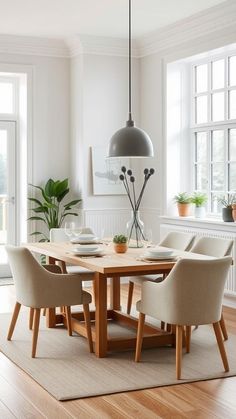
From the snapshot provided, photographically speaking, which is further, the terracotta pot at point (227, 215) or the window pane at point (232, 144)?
the window pane at point (232, 144)

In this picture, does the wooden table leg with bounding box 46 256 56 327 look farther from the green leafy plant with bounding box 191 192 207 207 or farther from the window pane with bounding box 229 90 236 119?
the window pane with bounding box 229 90 236 119

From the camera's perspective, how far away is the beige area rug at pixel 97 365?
161 inches

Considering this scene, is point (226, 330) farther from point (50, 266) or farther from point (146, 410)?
point (146, 410)

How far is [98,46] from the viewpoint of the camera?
7734 millimetres

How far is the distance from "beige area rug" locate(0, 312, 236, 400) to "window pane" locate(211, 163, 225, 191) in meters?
2.20

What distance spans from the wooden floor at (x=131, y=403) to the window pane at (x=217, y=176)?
3211mm

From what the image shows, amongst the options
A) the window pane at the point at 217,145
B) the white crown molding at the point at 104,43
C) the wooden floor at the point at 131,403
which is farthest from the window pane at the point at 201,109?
the wooden floor at the point at 131,403

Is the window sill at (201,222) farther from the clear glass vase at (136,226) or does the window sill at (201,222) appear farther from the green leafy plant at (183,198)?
the clear glass vase at (136,226)

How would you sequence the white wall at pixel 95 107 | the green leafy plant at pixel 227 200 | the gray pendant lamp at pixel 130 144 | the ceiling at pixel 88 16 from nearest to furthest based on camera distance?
the gray pendant lamp at pixel 130 144, the ceiling at pixel 88 16, the green leafy plant at pixel 227 200, the white wall at pixel 95 107

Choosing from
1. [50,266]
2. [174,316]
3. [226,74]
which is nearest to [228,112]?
[226,74]

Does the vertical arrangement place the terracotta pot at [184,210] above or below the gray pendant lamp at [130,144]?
below

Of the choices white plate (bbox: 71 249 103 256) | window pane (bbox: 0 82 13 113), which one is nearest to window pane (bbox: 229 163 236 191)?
white plate (bbox: 71 249 103 256)

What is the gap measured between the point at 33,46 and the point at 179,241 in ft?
10.5

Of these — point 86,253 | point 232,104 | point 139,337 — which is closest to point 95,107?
point 232,104
